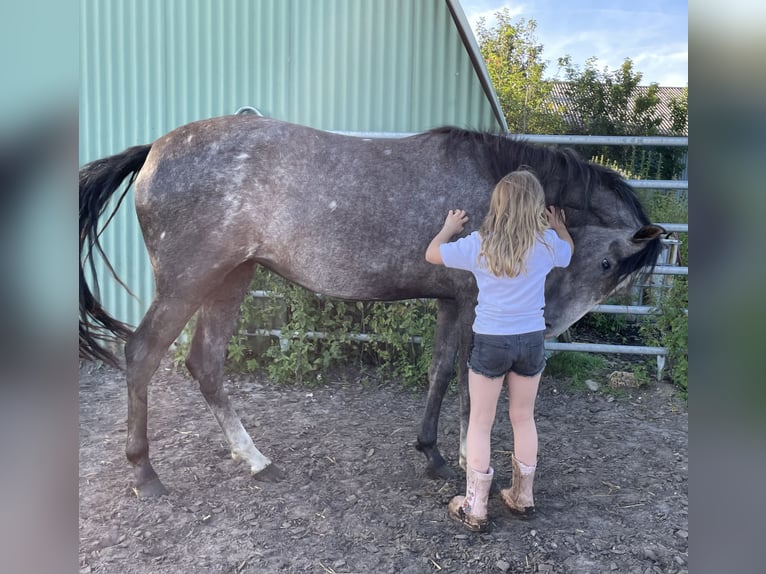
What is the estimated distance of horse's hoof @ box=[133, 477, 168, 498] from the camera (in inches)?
126

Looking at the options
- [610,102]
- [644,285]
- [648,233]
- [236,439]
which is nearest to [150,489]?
[236,439]

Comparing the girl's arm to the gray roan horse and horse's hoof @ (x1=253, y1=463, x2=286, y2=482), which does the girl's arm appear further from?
horse's hoof @ (x1=253, y1=463, x2=286, y2=482)

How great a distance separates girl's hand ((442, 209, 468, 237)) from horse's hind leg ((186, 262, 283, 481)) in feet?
4.38

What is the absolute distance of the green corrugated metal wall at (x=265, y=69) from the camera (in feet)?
17.4

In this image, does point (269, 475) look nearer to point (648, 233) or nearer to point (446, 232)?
point (446, 232)

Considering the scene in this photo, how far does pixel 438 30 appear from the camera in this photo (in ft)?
17.3

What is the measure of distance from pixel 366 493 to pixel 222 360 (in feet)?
3.94

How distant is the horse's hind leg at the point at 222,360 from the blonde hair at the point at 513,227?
1664mm

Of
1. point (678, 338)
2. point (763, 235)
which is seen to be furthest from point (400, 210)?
point (678, 338)

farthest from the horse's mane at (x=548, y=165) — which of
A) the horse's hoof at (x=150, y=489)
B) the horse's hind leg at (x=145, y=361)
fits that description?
the horse's hoof at (x=150, y=489)

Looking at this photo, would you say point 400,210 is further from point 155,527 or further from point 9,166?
point 9,166

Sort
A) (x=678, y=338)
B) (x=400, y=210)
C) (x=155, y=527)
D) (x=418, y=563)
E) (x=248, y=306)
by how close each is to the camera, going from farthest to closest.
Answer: (x=248, y=306) → (x=678, y=338) → (x=400, y=210) → (x=155, y=527) → (x=418, y=563)

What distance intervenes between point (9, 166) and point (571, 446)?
3.95 m

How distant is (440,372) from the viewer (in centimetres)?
360
